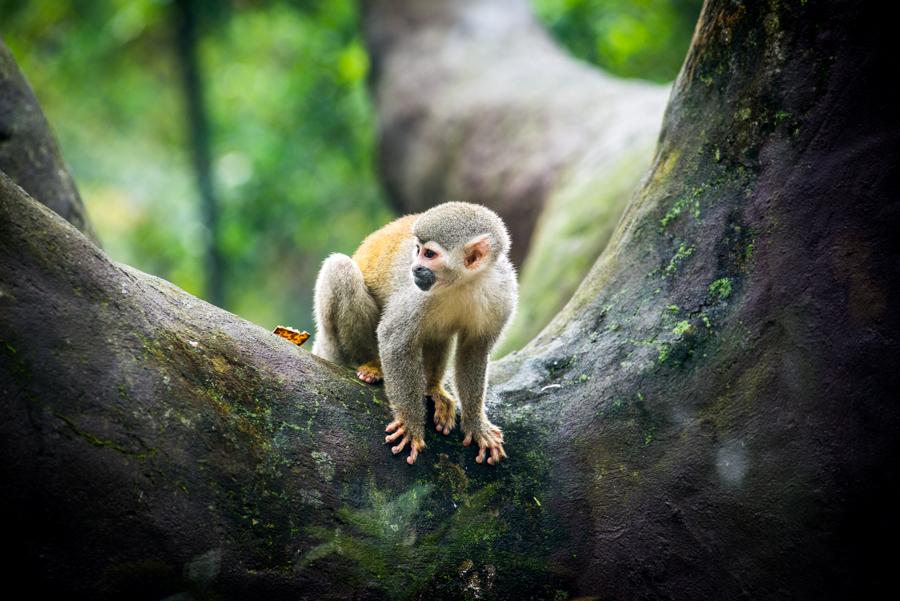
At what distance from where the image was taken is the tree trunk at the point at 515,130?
7.49 metres

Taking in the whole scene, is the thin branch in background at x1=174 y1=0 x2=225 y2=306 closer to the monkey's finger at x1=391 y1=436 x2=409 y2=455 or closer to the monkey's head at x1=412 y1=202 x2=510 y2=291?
the monkey's head at x1=412 y1=202 x2=510 y2=291

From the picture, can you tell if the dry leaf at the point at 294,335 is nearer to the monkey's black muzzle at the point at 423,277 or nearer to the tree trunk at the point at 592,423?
the tree trunk at the point at 592,423

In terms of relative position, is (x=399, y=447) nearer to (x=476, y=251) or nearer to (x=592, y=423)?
(x=592, y=423)

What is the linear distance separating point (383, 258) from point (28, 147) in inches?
98.6

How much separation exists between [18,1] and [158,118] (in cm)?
222

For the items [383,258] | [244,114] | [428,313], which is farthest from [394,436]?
[244,114]

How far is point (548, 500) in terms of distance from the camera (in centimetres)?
372

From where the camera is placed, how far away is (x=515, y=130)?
9711mm

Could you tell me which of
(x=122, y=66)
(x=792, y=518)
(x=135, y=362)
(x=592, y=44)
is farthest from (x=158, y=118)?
(x=792, y=518)

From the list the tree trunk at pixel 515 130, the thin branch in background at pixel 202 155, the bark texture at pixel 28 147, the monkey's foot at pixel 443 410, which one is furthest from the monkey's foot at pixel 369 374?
the thin branch in background at pixel 202 155

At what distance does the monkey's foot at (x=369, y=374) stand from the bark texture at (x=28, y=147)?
2.43 metres

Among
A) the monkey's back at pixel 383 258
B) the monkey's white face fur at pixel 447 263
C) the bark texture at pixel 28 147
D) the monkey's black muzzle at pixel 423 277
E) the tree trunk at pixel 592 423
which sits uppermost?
the bark texture at pixel 28 147

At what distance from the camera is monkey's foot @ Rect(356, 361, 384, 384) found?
161 inches

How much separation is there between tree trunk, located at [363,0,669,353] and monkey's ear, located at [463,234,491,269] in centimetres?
307
